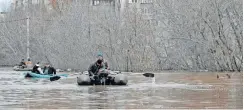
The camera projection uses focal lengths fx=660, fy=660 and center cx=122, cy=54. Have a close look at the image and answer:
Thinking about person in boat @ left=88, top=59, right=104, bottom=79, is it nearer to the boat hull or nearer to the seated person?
the seated person

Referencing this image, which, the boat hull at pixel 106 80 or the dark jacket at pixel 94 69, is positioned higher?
the dark jacket at pixel 94 69

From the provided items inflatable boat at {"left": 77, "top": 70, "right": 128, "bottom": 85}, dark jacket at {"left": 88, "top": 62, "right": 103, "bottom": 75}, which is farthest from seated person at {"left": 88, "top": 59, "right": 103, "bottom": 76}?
inflatable boat at {"left": 77, "top": 70, "right": 128, "bottom": 85}

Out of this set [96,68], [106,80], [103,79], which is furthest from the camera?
[106,80]

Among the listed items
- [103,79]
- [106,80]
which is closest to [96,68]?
[103,79]

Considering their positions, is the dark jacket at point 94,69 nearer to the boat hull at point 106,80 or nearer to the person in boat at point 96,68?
the person in boat at point 96,68

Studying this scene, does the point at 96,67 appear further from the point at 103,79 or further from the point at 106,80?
the point at 106,80

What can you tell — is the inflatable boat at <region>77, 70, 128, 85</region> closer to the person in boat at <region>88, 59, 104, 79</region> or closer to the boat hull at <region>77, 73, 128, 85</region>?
the boat hull at <region>77, 73, 128, 85</region>

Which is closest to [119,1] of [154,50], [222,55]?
[154,50]

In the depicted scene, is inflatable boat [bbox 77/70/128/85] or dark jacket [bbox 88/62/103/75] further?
dark jacket [bbox 88/62/103/75]

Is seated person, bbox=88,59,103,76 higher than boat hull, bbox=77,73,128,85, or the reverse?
seated person, bbox=88,59,103,76

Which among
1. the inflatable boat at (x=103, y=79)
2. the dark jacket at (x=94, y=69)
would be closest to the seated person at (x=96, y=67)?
the dark jacket at (x=94, y=69)

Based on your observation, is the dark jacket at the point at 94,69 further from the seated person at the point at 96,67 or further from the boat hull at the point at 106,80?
the boat hull at the point at 106,80

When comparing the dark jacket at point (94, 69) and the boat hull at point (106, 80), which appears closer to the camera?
the boat hull at point (106, 80)

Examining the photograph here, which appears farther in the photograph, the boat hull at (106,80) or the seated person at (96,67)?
the seated person at (96,67)
